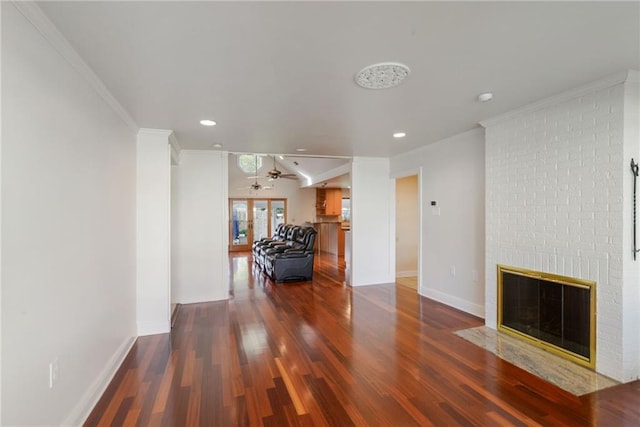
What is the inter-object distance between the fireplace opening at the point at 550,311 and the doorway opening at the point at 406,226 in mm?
2809

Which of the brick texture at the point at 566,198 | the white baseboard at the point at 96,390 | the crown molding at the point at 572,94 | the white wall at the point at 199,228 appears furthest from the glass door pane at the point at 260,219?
the crown molding at the point at 572,94

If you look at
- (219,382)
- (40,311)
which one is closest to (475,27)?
(40,311)

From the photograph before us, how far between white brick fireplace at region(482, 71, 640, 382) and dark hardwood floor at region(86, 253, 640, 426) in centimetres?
50

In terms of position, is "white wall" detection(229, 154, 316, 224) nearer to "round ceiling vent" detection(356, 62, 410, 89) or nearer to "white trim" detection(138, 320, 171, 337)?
"white trim" detection(138, 320, 171, 337)

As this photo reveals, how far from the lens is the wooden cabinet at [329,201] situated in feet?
35.1

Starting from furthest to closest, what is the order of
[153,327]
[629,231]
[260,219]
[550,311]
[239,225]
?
[260,219] → [239,225] → [153,327] → [550,311] → [629,231]

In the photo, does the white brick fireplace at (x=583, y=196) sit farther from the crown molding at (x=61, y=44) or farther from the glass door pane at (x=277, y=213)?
the glass door pane at (x=277, y=213)

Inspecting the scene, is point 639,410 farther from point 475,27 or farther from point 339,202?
point 339,202

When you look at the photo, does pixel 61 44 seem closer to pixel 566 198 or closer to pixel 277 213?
pixel 566 198

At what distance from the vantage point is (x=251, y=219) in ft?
35.6

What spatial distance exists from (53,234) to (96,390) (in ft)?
4.16

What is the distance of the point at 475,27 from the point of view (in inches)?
63.5

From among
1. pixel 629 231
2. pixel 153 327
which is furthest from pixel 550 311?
pixel 153 327

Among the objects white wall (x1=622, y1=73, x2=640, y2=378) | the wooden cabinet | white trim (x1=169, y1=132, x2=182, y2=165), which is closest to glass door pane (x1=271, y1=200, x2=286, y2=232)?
the wooden cabinet
